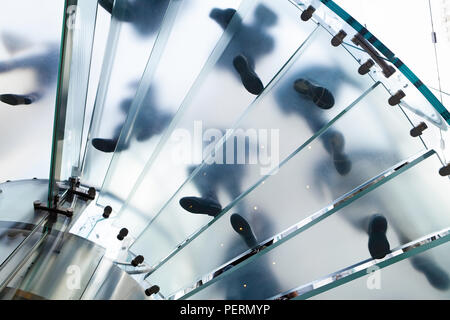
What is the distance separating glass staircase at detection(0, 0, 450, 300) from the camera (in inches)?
57.5

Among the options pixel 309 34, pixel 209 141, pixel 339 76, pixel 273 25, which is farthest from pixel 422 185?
pixel 209 141

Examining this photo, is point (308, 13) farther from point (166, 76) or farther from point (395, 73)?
point (166, 76)

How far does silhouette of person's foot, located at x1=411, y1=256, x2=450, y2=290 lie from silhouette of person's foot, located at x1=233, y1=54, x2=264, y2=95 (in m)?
1.10

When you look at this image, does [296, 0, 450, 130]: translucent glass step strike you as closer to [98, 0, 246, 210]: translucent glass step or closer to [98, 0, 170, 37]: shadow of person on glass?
[98, 0, 246, 210]: translucent glass step

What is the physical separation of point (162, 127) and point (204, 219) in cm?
67

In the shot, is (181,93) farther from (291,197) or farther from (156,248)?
(156,248)

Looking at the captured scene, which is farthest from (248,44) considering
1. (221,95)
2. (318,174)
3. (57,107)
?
(57,107)

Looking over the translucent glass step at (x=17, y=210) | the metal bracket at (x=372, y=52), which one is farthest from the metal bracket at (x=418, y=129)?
the translucent glass step at (x=17, y=210)

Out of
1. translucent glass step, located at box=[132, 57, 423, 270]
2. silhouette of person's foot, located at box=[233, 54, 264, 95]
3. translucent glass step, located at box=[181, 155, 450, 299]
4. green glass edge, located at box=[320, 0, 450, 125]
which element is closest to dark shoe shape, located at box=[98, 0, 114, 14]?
silhouette of person's foot, located at box=[233, 54, 264, 95]

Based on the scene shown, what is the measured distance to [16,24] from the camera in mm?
1966

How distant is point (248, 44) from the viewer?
1776 mm

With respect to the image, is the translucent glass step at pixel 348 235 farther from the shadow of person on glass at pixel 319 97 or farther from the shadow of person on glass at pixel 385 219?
the shadow of person on glass at pixel 319 97

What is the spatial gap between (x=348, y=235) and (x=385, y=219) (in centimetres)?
20

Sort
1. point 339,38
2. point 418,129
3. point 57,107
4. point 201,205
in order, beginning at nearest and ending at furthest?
point 57,107 → point 339,38 → point 418,129 → point 201,205
